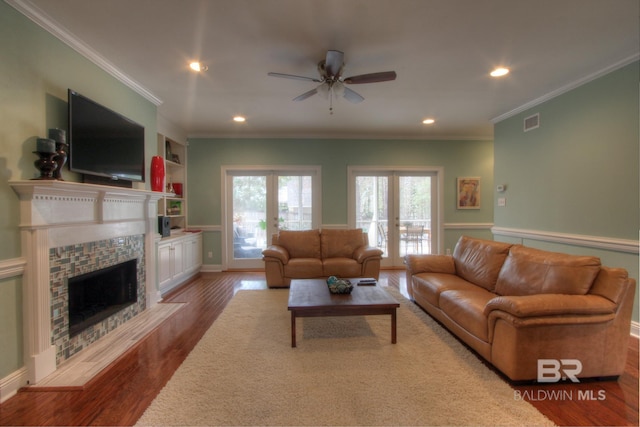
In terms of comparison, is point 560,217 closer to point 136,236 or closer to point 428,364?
point 428,364

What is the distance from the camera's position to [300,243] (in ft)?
15.5

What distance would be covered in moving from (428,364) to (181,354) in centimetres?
214

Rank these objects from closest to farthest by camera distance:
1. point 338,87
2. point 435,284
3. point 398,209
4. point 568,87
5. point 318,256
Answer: point 338,87
point 435,284
point 568,87
point 318,256
point 398,209

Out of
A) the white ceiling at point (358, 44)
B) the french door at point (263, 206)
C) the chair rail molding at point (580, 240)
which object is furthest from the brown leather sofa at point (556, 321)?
the french door at point (263, 206)

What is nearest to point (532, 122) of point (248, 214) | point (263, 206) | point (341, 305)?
point (341, 305)

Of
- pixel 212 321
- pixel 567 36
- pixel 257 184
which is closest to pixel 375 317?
pixel 212 321

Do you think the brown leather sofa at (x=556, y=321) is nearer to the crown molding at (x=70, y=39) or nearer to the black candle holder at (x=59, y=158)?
the black candle holder at (x=59, y=158)

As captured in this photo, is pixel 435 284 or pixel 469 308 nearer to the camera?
pixel 469 308

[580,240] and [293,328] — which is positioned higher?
[580,240]

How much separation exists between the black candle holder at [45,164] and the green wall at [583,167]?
530 centimetres

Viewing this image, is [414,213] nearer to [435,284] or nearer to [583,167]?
[583,167]

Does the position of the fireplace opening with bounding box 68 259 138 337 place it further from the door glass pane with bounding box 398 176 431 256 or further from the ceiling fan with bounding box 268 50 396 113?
the door glass pane with bounding box 398 176 431 256

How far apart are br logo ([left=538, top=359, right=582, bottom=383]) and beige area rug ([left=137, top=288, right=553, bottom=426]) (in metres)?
0.29

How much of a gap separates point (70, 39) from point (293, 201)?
12.8 feet
